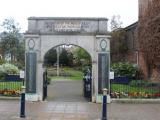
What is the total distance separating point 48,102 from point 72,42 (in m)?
3.10

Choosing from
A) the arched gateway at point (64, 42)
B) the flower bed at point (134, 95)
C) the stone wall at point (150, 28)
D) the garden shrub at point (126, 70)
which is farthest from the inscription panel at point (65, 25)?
the garden shrub at point (126, 70)

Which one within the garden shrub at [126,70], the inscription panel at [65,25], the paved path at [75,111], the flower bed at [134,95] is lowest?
the paved path at [75,111]

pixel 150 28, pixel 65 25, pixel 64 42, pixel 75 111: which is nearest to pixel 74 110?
pixel 75 111

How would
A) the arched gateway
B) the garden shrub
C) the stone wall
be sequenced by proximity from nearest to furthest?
the arched gateway → the stone wall → the garden shrub

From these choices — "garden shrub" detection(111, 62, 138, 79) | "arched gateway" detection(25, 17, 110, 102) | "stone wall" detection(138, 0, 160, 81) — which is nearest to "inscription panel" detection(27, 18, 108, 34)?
"arched gateway" detection(25, 17, 110, 102)

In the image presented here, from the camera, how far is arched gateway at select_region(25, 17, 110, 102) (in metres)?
22.8

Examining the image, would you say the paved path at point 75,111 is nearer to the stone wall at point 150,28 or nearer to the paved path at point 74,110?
the paved path at point 74,110

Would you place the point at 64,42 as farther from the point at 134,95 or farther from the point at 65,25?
the point at 134,95

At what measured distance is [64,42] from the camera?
74.9 ft

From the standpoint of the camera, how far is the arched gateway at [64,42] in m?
22.8

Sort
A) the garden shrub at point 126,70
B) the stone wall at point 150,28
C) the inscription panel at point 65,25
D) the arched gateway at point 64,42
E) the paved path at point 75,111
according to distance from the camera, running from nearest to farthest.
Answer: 1. the paved path at point 75,111
2. the arched gateway at point 64,42
3. the inscription panel at point 65,25
4. the stone wall at point 150,28
5. the garden shrub at point 126,70

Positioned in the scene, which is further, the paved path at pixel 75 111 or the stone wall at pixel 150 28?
the stone wall at pixel 150 28

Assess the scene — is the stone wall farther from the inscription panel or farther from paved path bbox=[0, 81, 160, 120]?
paved path bbox=[0, 81, 160, 120]

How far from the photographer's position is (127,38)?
46625 millimetres
